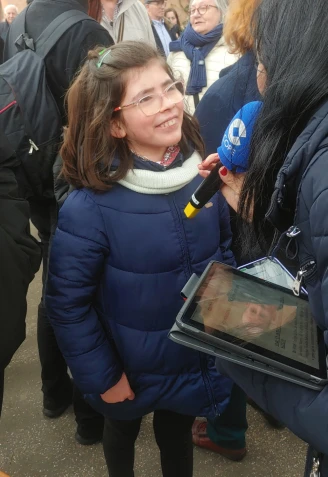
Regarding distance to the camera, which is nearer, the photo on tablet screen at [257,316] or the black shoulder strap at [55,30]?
the photo on tablet screen at [257,316]

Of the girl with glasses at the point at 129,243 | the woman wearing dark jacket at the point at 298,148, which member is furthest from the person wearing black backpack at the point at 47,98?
the woman wearing dark jacket at the point at 298,148

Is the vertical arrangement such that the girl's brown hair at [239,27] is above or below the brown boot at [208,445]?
above

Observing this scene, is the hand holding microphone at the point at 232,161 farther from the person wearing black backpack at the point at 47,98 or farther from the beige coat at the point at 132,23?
the beige coat at the point at 132,23

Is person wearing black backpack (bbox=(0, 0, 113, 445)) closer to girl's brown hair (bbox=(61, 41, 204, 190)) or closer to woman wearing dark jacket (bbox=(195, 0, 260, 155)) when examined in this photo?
girl's brown hair (bbox=(61, 41, 204, 190))

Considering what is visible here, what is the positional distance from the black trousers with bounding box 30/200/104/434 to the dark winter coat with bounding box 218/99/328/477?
134 cm

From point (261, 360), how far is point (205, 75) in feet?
8.14

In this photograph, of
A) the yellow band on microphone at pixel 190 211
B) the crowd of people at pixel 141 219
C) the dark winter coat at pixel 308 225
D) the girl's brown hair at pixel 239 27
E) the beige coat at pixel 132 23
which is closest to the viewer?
the dark winter coat at pixel 308 225

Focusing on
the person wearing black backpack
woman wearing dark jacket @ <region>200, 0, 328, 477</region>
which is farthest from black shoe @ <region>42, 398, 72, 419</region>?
woman wearing dark jacket @ <region>200, 0, 328, 477</region>

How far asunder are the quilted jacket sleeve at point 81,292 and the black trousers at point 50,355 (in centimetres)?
60

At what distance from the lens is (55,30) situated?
6.47 ft

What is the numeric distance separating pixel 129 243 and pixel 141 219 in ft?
0.27

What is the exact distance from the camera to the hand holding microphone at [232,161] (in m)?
1.15

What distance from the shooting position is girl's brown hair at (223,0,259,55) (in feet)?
5.50

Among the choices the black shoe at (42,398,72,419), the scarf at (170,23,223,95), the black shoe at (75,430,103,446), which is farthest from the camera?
the scarf at (170,23,223,95)
